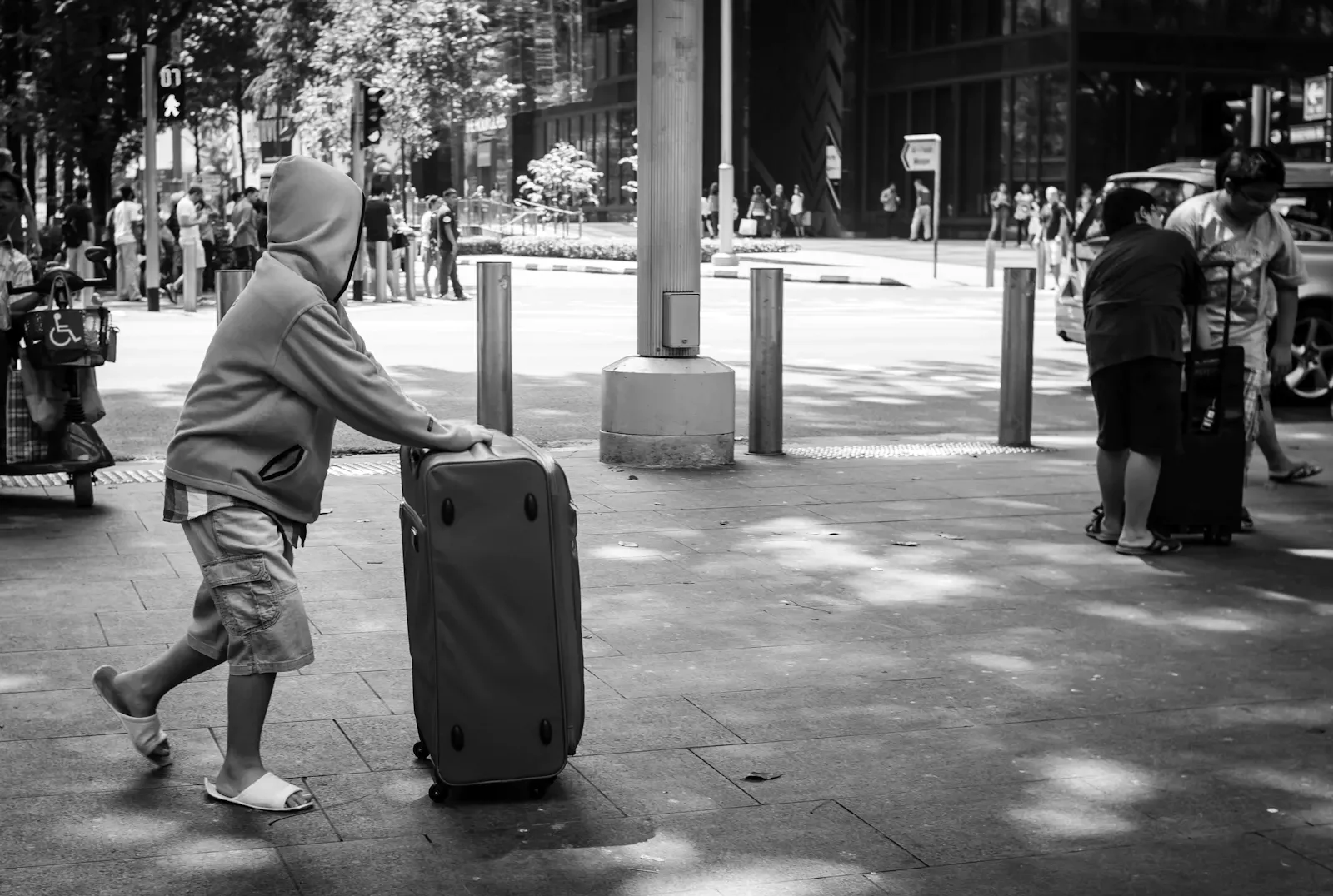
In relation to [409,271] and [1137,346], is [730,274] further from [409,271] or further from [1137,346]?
[1137,346]

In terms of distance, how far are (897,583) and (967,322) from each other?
15402 millimetres

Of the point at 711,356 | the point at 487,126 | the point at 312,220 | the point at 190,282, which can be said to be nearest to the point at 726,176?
Answer: the point at 190,282

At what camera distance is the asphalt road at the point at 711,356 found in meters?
12.6

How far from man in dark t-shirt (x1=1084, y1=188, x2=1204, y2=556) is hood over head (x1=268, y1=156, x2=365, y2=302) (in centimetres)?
424

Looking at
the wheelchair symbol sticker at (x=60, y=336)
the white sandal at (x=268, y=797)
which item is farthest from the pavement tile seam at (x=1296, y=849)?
the wheelchair symbol sticker at (x=60, y=336)

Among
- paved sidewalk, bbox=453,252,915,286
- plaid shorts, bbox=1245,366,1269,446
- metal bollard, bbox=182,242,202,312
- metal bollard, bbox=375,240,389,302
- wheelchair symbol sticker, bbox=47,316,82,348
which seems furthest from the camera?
paved sidewalk, bbox=453,252,915,286

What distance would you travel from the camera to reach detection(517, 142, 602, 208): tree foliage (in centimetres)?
5416

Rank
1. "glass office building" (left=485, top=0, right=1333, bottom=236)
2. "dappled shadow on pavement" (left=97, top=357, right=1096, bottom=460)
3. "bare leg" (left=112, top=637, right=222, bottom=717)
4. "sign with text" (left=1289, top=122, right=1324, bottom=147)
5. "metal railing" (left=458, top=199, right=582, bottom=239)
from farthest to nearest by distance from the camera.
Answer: "metal railing" (left=458, top=199, right=582, bottom=239), "glass office building" (left=485, top=0, right=1333, bottom=236), "sign with text" (left=1289, top=122, right=1324, bottom=147), "dappled shadow on pavement" (left=97, top=357, right=1096, bottom=460), "bare leg" (left=112, top=637, right=222, bottom=717)

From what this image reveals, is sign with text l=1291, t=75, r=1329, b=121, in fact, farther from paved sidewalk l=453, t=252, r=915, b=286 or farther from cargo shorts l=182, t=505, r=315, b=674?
cargo shorts l=182, t=505, r=315, b=674

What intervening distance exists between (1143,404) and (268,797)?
4.63 metres

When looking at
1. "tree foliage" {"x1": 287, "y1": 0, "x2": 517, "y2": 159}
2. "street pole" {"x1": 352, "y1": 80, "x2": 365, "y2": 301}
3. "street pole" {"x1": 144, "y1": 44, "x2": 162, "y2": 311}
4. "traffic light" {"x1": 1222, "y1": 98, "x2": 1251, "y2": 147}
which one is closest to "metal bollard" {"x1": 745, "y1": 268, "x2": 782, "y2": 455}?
"traffic light" {"x1": 1222, "y1": 98, "x2": 1251, "y2": 147}

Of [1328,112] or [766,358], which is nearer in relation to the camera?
[766,358]

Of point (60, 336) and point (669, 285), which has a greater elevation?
point (669, 285)

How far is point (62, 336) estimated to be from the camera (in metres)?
8.62
